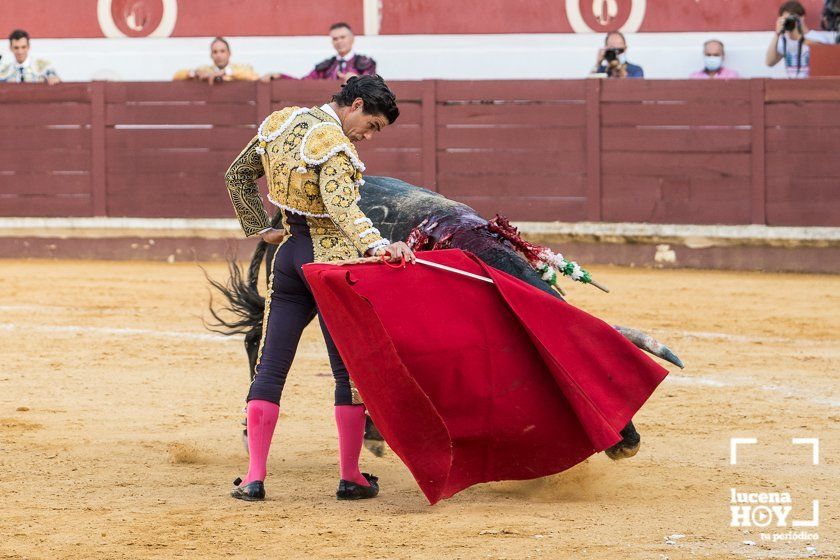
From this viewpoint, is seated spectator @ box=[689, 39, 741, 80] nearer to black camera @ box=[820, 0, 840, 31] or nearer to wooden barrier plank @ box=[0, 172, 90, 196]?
black camera @ box=[820, 0, 840, 31]

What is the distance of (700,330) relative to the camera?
6.36 metres

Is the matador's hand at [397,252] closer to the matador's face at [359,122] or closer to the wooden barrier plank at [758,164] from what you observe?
the matador's face at [359,122]

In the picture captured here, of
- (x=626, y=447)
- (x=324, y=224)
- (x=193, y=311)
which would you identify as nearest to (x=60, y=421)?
(x=324, y=224)

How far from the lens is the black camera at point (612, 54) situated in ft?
28.9

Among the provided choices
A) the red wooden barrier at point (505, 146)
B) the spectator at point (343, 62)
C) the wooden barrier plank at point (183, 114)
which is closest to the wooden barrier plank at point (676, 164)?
the red wooden barrier at point (505, 146)

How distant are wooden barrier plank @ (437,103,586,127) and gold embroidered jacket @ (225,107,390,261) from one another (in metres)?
5.52

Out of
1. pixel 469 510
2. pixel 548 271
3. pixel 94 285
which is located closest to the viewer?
pixel 469 510

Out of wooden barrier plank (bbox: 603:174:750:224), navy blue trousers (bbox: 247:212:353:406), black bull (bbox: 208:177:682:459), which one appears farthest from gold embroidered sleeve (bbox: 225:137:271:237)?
wooden barrier plank (bbox: 603:174:750:224)

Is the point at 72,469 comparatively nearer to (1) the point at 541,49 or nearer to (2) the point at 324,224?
(2) the point at 324,224

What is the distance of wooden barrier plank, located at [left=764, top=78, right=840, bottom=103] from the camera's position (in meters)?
8.27

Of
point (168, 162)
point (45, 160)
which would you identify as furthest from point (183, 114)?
point (45, 160)

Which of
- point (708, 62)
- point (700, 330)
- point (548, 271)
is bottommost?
point (700, 330)

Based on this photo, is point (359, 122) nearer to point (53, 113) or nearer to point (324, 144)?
point (324, 144)

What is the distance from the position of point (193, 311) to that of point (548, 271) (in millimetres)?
3599
